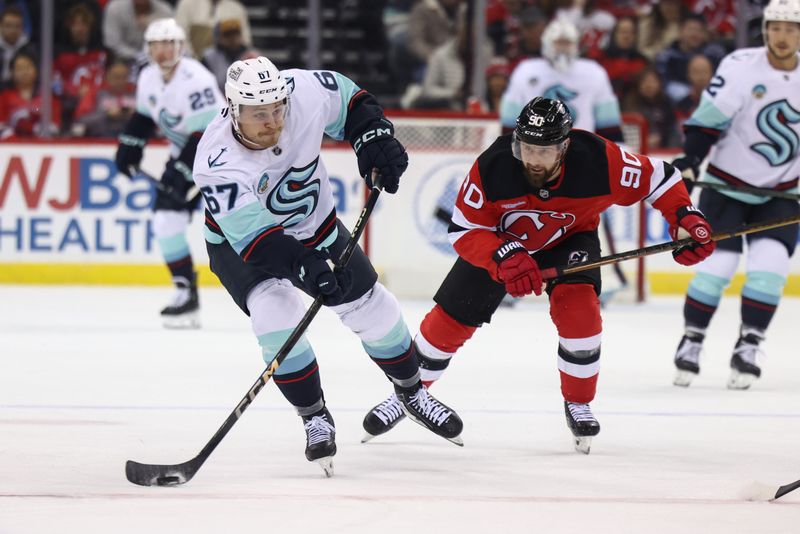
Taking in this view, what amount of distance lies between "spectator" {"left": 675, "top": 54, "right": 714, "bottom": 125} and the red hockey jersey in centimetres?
465

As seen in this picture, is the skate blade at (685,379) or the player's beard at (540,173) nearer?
the player's beard at (540,173)

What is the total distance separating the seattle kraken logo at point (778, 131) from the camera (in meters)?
4.98

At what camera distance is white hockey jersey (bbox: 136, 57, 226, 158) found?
6359 mm

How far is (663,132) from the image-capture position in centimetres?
830

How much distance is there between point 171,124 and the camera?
6.45 meters

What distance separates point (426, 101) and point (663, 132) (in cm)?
143

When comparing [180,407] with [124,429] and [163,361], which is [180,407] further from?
[163,361]

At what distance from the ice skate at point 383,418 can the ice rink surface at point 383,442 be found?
0.05 meters

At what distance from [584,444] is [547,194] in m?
0.70

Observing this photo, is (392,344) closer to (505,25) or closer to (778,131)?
(778,131)

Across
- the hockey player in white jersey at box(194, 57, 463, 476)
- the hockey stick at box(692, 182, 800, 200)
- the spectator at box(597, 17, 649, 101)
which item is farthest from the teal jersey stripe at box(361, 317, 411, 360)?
the spectator at box(597, 17, 649, 101)

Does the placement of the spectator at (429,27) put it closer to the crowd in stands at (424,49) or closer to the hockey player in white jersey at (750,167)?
the crowd in stands at (424,49)

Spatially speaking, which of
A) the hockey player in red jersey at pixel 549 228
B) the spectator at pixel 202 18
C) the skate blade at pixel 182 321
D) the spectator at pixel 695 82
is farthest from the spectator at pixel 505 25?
the hockey player in red jersey at pixel 549 228

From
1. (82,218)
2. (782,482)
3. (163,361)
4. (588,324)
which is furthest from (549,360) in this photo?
(82,218)
